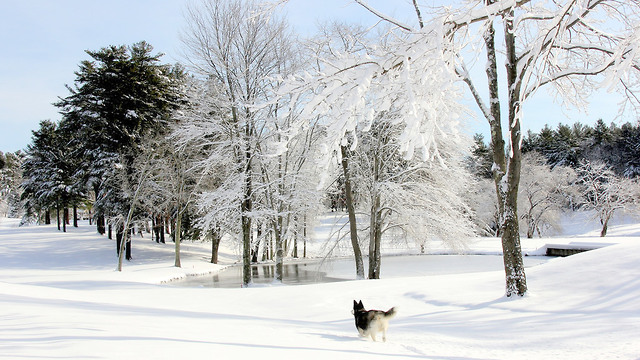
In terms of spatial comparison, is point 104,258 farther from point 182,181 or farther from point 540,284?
point 540,284

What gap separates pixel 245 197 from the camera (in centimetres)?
1764

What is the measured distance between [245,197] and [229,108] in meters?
4.14

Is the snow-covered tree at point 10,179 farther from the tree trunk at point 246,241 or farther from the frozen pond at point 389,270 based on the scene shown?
the tree trunk at point 246,241

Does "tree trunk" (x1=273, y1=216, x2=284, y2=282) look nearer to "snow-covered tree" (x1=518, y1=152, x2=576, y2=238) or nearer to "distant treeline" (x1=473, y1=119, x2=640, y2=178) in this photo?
"snow-covered tree" (x1=518, y1=152, x2=576, y2=238)

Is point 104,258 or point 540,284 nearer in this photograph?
point 540,284

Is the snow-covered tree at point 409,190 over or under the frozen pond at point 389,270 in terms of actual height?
over

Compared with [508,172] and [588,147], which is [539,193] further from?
[508,172]

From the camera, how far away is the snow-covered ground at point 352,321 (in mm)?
3931

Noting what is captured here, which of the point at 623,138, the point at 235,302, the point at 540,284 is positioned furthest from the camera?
the point at 623,138

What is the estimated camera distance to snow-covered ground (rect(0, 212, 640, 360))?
3.93 m

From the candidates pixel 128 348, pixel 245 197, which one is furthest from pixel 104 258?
pixel 128 348

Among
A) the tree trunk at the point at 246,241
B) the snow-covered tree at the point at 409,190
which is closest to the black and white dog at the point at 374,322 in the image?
the snow-covered tree at the point at 409,190

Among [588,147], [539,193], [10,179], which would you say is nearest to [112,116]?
[539,193]

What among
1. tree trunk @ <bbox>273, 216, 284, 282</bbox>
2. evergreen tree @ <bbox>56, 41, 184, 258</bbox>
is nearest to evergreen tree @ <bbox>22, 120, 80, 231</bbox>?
evergreen tree @ <bbox>56, 41, 184, 258</bbox>
